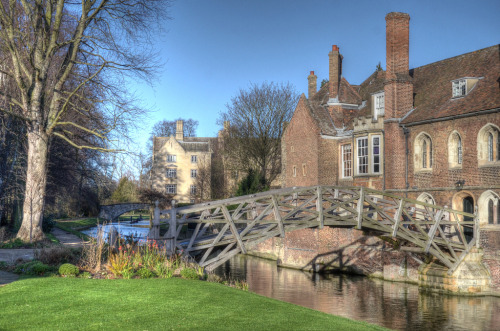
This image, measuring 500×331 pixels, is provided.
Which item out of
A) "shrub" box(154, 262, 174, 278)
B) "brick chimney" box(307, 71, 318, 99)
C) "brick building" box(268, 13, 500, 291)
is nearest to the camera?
"shrub" box(154, 262, 174, 278)

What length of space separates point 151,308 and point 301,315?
301 cm

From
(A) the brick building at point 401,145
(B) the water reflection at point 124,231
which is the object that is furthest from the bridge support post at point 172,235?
(A) the brick building at point 401,145

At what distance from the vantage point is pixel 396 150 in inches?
1169

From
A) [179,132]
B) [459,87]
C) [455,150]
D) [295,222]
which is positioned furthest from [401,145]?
[179,132]

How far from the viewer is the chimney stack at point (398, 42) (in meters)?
30.0

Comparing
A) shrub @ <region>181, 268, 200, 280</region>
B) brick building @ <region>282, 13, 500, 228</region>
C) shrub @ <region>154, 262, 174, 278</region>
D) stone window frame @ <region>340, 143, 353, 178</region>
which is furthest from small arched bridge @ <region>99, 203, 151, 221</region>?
shrub @ <region>181, 268, 200, 280</region>

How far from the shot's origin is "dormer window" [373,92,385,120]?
31.9m

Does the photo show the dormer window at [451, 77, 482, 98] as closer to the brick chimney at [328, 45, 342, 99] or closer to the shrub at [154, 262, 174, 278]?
the brick chimney at [328, 45, 342, 99]

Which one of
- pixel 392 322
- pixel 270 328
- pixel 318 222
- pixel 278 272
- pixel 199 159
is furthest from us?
pixel 199 159

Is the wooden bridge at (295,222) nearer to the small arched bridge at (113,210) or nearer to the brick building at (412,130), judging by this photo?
the brick building at (412,130)

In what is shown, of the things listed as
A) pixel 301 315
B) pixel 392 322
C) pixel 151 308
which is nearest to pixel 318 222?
pixel 392 322

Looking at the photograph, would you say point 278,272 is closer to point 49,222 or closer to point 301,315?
point 49,222

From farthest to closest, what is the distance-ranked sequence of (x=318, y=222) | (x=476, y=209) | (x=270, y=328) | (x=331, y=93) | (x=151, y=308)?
(x=331, y=93) < (x=476, y=209) < (x=318, y=222) < (x=151, y=308) < (x=270, y=328)

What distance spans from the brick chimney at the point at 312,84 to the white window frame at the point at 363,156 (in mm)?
12060
